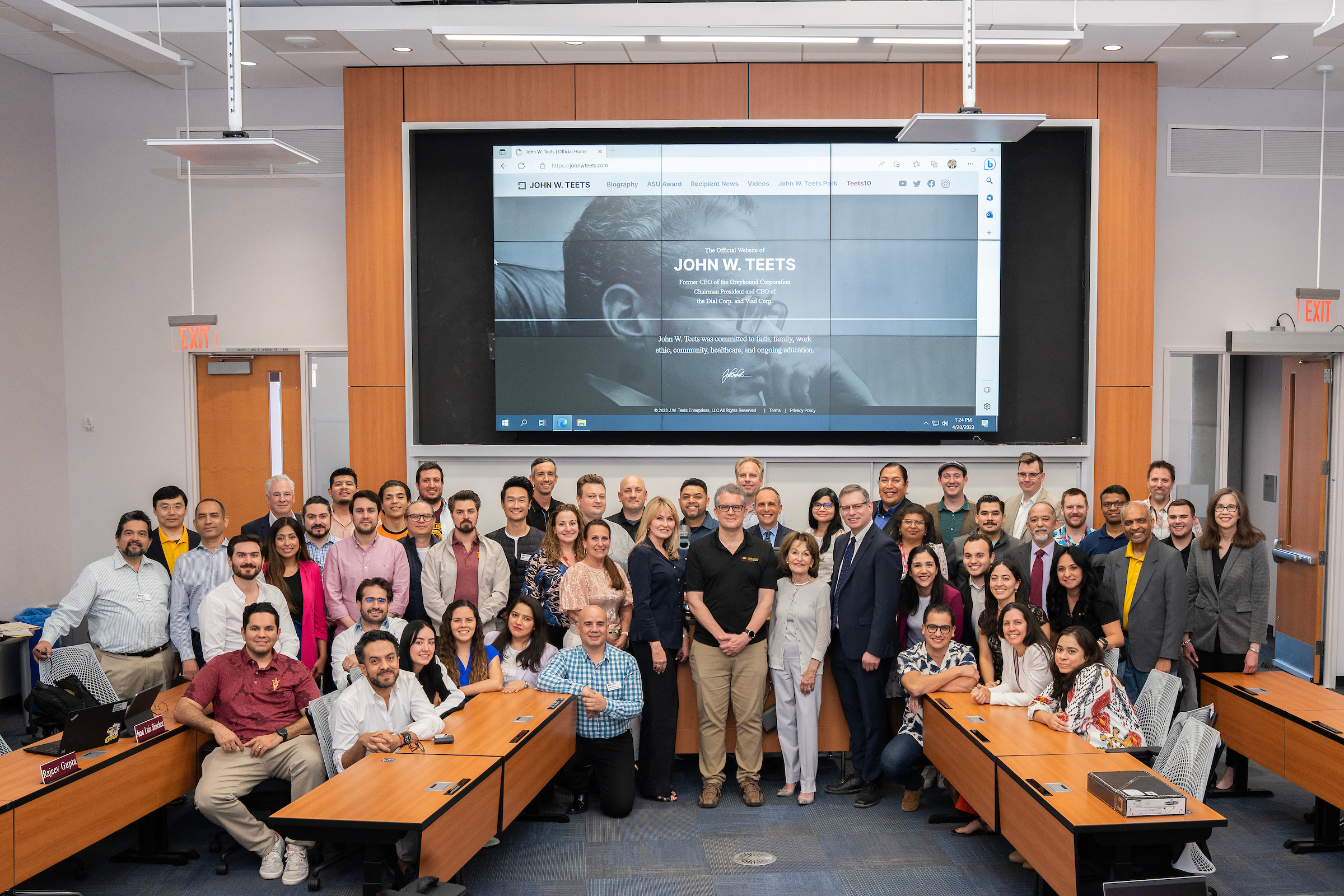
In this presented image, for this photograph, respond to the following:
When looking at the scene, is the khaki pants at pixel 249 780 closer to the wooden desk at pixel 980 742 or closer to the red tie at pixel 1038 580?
the wooden desk at pixel 980 742

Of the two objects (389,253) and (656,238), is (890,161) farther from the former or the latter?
(389,253)

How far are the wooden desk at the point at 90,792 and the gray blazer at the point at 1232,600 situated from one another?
5.24 m

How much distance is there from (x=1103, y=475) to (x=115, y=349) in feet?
25.3

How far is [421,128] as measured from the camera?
22.4 feet

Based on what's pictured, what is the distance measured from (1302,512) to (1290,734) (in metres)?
3.85

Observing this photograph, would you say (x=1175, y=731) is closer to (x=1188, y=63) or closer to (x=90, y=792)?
(x=90, y=792)

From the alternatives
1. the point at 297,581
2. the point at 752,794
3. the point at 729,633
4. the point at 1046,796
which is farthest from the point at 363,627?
the point at 1046,796

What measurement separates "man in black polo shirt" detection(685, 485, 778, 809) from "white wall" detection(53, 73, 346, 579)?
13.2 ft

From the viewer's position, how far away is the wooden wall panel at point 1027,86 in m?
6.73

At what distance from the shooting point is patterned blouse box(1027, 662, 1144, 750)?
4.15 meters

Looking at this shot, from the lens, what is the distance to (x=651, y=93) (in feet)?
22.3

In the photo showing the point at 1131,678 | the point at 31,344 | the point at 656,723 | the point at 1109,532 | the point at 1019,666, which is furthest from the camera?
the point at 31,344

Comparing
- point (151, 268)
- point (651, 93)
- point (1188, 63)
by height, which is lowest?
point (151, 268)

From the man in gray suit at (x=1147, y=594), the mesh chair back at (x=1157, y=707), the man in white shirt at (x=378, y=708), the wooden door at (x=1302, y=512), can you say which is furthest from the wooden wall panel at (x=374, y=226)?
the wooden door at (x=1302, y=512)
